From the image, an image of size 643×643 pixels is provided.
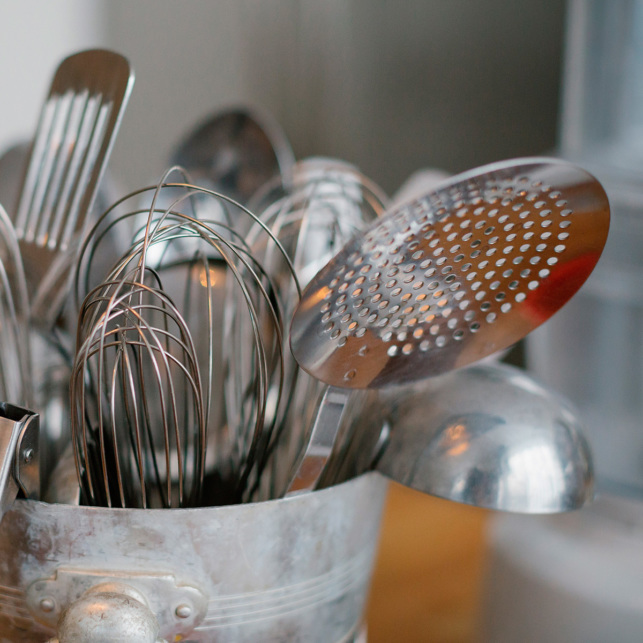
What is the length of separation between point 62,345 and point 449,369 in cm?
16

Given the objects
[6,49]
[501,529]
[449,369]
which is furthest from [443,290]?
[6,49]

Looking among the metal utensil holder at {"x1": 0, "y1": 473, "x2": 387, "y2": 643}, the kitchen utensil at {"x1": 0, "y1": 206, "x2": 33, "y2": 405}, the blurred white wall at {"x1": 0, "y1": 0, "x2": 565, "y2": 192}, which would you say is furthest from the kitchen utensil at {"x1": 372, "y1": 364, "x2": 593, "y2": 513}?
the blurred white wall at {"x1": 0, "y1": 0, "x2": 565, "y2": 192}

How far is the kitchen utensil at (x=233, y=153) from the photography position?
422mm

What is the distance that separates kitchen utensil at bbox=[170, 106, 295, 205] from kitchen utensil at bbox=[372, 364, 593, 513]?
0.21 meters

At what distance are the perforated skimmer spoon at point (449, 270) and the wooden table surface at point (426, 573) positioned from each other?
0.24 metres

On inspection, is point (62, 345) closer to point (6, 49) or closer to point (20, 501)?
point (20, 501)

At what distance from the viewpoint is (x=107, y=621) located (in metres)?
0.19

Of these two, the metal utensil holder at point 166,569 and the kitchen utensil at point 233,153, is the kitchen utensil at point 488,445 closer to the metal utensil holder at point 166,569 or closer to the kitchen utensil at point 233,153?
the metal utensil holder at point 166,569

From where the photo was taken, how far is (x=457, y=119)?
2.54 feet

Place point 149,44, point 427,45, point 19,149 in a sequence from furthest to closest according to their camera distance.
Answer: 1. point 427,45
2. point 149,44
3. point 19,149

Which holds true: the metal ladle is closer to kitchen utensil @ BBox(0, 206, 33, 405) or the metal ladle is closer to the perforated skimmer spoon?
the perforated skimmer spoon

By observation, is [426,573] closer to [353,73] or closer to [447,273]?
[447,273]

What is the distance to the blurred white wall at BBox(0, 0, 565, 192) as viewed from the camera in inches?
25.2

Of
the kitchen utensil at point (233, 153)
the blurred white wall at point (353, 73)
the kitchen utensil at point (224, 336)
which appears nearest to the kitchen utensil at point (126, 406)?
the kitchen utensil at point (224, 336)
